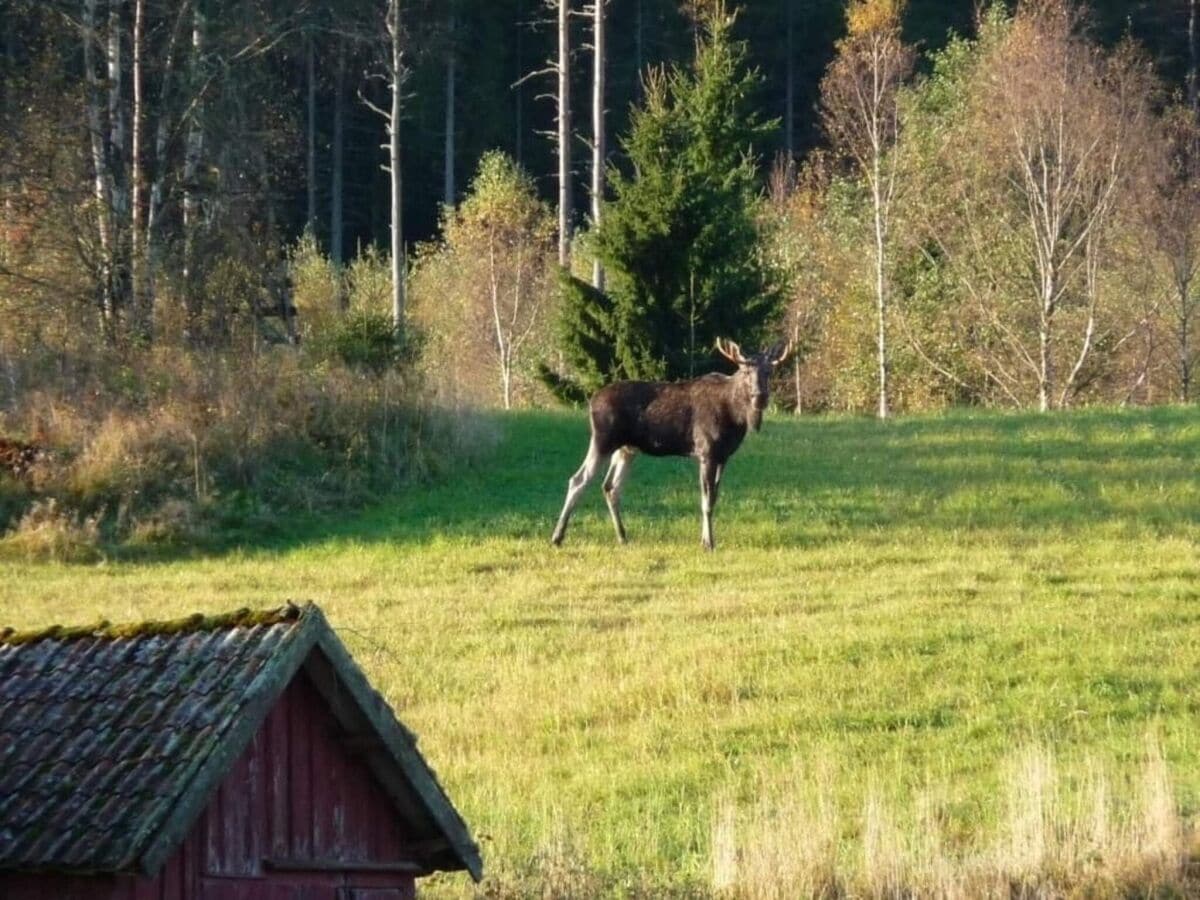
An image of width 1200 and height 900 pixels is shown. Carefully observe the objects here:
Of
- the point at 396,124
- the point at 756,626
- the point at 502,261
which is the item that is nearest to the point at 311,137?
the point at 502,261

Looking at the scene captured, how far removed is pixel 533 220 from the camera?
58750 millimetres

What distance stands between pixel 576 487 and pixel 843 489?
3770 millimetres

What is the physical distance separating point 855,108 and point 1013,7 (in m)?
13.3

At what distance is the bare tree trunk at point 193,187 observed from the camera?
3058 centimetres

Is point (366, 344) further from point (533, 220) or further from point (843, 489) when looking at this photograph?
point (533, 220)

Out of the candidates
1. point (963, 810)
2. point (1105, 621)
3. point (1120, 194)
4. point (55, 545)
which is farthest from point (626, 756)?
point (1120, 194)

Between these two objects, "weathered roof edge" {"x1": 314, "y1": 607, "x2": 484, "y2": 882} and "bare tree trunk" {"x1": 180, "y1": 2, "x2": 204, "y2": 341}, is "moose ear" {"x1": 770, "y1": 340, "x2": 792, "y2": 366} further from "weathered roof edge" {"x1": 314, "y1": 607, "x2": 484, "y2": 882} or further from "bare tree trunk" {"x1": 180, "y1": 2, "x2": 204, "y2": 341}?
"weathered roof edge" {"x1": 314, "y1": 607, "x2": 484, "y2": 882}

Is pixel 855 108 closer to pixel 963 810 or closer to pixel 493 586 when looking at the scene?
pixel 493 586

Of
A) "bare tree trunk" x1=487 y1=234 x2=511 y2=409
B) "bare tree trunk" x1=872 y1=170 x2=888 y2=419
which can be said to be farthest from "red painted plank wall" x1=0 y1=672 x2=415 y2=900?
"bare tree trunk" x1=487 y1=234 x2=511 y2=409

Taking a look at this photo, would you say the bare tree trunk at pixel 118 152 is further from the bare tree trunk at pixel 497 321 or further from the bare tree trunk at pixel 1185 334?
the bare tree trunk at pixel 1185 334

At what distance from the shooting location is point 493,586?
2189 cm

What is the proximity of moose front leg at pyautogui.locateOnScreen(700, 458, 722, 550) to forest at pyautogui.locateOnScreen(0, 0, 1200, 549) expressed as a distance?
4.53 m

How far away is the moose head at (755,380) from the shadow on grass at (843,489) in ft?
4.11

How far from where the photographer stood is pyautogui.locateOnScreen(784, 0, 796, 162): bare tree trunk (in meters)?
68.8
